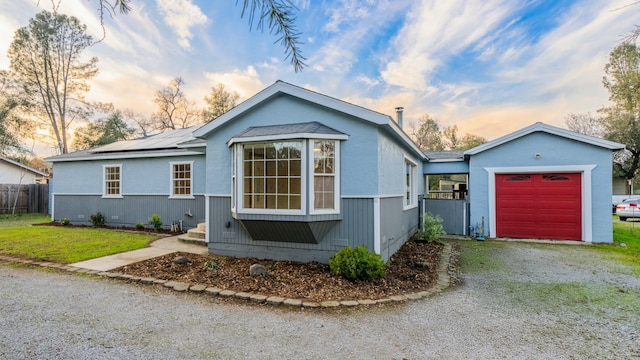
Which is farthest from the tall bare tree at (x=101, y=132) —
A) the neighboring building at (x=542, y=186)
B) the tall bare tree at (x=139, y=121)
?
the neighboring building at (x=542, y=186)

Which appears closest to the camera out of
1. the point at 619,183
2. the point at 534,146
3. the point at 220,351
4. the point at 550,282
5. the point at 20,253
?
the point at 220,351

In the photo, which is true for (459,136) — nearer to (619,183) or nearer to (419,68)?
(619,183)

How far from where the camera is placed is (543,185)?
9.27 metres

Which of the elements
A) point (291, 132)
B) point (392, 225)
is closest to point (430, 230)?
point (392, 225)

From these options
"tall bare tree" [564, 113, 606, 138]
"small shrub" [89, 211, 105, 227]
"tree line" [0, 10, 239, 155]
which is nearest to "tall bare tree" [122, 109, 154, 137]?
"tree line" [0, 10, 239, 155]

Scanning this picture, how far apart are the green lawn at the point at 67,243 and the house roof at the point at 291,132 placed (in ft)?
14.8

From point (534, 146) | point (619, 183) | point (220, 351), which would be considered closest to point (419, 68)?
point (534, 146)

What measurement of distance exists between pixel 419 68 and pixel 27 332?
12.3 meters

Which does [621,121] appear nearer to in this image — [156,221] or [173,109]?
[156,221]

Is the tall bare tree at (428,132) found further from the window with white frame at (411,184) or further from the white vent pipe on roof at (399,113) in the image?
the window with white frame at (411,184)

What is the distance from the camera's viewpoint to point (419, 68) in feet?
36.5

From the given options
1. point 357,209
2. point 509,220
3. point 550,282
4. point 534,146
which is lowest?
point 550,282

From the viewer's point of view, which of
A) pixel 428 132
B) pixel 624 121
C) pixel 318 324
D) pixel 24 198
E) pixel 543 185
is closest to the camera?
pixel 318 324

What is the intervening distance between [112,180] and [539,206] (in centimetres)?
1582
